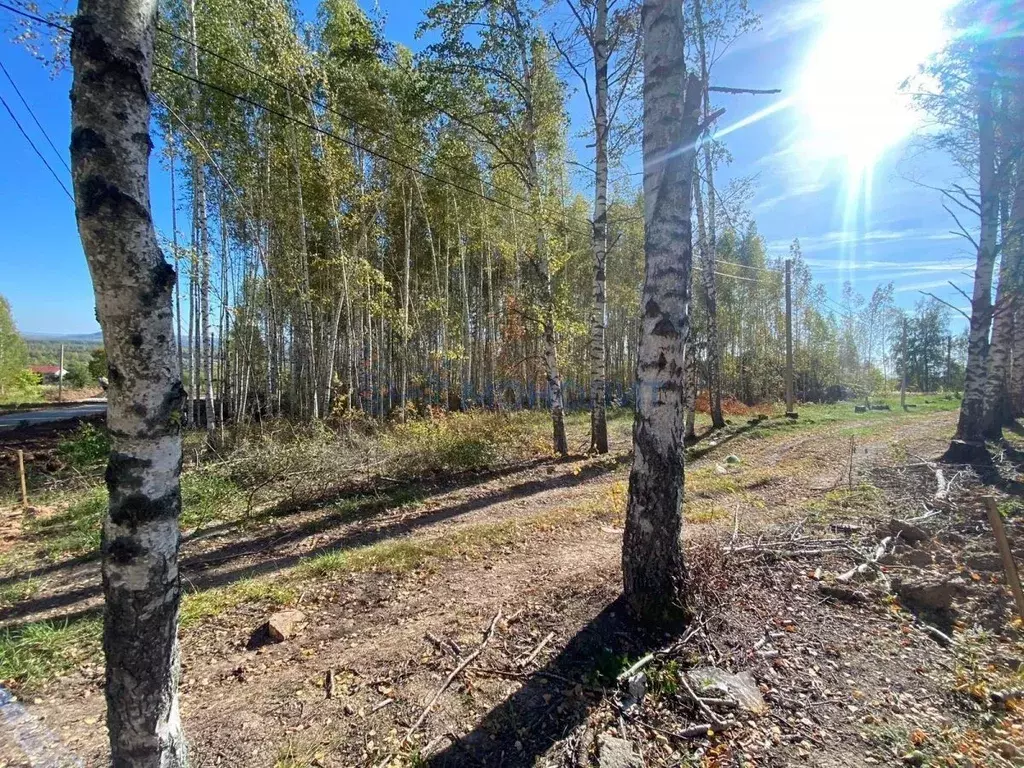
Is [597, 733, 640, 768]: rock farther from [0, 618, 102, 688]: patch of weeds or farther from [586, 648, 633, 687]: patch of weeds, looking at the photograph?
[0, 618, 102, 688]: patch of weeds

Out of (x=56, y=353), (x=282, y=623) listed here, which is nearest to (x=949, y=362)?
(x=282, y=623)

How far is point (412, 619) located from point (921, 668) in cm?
307

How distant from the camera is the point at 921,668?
2465 mm

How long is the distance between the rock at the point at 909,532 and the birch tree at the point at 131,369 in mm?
5407

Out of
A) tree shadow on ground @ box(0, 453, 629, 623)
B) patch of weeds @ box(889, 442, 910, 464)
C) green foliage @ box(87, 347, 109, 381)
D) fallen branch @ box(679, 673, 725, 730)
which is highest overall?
green foliage @ box(87, 347, 109, 381)

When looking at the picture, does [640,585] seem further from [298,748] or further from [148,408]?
[148,408]

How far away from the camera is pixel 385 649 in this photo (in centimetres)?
265

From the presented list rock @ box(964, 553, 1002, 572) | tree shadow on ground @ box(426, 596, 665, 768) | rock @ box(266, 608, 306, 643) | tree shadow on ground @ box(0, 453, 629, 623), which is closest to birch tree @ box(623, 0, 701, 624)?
tree shadow on ground @ box(426, 596, 665, 768)

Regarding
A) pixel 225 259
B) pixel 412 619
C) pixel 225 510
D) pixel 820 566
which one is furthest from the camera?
pixel 225 259

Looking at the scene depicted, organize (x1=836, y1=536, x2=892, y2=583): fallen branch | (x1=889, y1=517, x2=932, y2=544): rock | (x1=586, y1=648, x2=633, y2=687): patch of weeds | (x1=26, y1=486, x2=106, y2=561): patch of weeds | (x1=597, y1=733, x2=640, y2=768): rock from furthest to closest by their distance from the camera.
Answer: (x1=26, y1=486, x2=106, y2=561): patch of weeds, (x1=889, y1=517, x2=932, y2=544): rock, (x1=836, y1=536, x2=892, y2=583): fallen branch, (x1=586, y1=648, x2=633, y2=687): patch of weeds, (x1=597, y1=733, x2=640, y2=768): rock

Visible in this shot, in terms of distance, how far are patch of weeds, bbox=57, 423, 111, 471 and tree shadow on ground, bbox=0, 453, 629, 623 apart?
4.78 meters

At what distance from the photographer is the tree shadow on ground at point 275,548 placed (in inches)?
142

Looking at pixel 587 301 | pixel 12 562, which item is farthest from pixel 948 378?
pixel 12 562

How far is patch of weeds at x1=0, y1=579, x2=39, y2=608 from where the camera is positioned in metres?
3.55
